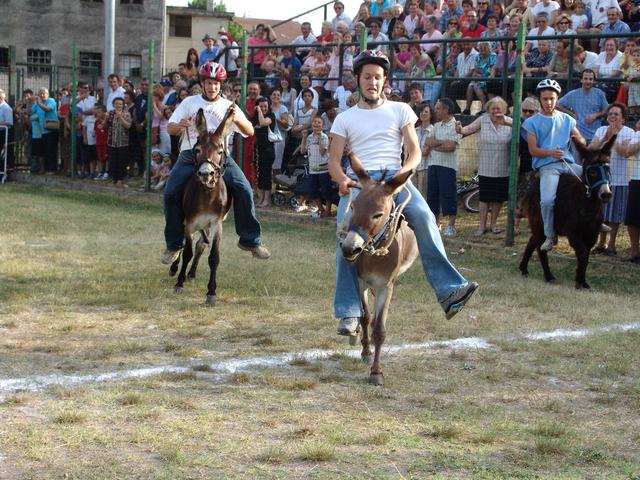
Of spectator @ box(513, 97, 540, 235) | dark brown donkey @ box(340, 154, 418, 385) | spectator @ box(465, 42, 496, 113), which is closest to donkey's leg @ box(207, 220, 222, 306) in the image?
dark brown donkey @ box(340, 154, 418, 385)

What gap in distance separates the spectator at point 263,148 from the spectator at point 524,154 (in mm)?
4978

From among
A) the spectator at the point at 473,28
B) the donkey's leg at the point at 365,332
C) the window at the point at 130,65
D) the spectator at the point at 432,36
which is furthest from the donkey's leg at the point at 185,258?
the window at the point at 130,65

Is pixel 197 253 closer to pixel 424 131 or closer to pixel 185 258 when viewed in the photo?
pixel 185 258

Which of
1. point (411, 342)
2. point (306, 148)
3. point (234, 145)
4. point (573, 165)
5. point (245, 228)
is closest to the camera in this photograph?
point (411, 342)

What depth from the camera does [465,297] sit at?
25.2 feet

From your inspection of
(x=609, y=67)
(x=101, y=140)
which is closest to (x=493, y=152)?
(x=609, y=67)

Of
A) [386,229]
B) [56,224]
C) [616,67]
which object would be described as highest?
[616,67]

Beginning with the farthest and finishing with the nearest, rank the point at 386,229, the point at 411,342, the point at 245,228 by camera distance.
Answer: the point at 245,228, the point at 411,342, the point at 386,229

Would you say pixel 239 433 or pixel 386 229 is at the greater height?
pixel 386 229

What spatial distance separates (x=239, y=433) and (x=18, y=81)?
2383 centimetres

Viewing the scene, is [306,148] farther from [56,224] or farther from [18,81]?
[18,81]

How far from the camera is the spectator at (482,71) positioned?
1602 centimetres

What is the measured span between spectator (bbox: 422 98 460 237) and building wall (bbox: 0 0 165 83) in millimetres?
36825

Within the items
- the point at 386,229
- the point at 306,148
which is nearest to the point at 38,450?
the point at 386,229
